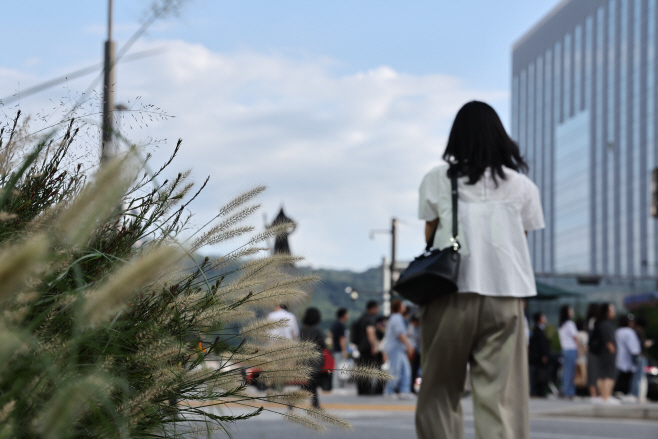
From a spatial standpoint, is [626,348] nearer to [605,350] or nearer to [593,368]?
[593,368]

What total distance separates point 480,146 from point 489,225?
1.11 feet

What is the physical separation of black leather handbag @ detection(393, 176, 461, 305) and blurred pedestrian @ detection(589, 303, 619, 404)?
11323 mm

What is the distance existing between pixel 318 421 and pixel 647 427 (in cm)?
858

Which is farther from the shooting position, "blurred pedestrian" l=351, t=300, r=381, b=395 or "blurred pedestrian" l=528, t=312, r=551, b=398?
"blurred pedestrian" l=528, t=312, r=551, b=398

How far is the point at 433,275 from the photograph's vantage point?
10.8 feet

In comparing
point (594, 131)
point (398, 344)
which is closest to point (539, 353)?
point (398, 344)

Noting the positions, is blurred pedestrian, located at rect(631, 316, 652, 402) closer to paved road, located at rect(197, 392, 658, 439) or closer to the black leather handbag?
paved road, located at rect(197, 392, 658, 439)

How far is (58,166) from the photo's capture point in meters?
1.93

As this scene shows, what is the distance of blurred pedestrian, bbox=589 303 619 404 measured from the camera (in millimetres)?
14000

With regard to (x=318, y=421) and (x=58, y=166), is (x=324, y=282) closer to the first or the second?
(x=318, y=421)

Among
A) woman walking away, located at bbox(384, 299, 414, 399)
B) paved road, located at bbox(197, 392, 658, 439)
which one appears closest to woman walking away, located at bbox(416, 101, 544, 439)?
paved road, located at bbox(197, 392, 658, 439)

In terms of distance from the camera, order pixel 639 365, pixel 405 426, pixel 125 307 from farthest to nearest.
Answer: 1. pixel 639 365
2. pixel 405 426
3. pixel 125 307

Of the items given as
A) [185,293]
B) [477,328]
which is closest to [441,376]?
[477,328]

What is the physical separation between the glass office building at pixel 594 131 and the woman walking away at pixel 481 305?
9252cm
